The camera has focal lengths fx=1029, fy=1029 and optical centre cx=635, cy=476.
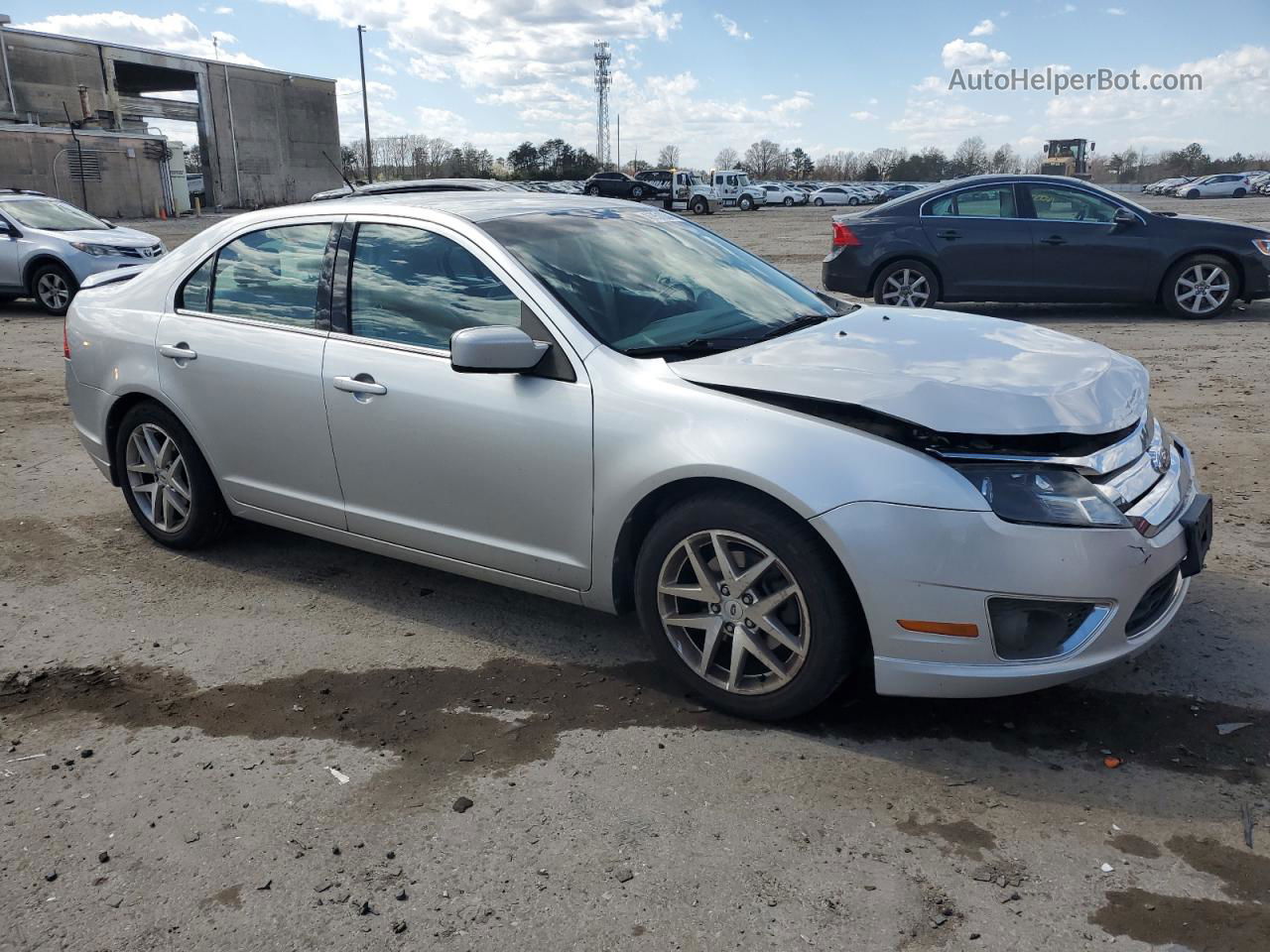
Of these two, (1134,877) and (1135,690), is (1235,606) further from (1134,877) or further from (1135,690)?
(1134,877)

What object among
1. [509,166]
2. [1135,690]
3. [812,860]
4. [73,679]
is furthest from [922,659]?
[509,166]

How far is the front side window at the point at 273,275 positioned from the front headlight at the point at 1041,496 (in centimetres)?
273

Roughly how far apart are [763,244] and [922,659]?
2237 centimetres

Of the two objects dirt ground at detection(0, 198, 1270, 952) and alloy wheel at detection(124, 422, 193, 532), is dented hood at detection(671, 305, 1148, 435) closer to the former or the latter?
dirt ground at detection(0, 198, 1270, 952)

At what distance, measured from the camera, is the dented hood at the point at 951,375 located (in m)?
3.01

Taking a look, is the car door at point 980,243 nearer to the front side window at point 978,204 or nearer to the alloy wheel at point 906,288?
the front side window at point 978,204

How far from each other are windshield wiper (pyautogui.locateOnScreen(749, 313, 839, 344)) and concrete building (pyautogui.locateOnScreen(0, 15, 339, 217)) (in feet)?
138

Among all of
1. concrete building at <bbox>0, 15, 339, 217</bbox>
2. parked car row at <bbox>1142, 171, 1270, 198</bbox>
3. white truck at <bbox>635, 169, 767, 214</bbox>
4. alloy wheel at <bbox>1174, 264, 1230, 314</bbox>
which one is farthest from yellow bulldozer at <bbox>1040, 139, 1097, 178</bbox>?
alloy wheel at <bbox>1174, 264, 1230, 314</bbox>

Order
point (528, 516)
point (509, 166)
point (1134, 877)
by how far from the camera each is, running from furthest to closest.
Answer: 1. point (509, 166)
2. point (528, 516)
3. point (1134, 877)

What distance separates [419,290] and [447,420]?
0.58 m

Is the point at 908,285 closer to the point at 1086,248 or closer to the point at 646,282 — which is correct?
the point at 1086,248

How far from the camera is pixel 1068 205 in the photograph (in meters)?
10.7

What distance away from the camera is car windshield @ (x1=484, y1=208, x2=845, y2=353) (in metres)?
→ 3.68

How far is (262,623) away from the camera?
422 cm
